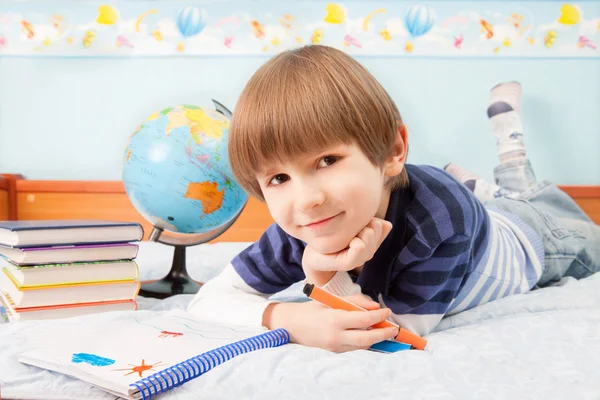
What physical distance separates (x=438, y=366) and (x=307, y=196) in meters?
0.25

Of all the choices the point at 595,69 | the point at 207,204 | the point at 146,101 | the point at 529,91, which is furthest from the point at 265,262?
the point at 595,69

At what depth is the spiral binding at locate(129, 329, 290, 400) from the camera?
0.54 meters

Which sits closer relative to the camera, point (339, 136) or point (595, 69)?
point (339, 136)

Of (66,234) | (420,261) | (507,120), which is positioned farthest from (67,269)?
(507,120)

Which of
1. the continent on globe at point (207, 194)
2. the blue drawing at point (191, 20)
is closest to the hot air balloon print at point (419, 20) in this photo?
the blue drawing at point (191, 20)

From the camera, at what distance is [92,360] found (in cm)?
61

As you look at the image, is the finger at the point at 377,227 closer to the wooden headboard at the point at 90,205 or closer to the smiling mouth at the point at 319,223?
the smiling mouth at the point at 319,223

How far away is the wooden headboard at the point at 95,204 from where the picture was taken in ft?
6.34

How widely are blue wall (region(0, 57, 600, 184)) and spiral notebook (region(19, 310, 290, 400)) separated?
1310 millimetres

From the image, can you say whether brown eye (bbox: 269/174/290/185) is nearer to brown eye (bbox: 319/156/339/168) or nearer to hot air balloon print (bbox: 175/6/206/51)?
brown eye (bbox: 319/156/339/168)

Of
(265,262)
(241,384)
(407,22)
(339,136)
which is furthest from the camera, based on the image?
(407,22)

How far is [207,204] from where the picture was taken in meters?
1.12

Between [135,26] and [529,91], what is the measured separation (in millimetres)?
1428

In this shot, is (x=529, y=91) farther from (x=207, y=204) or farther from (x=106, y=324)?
(x=106, y=324)
